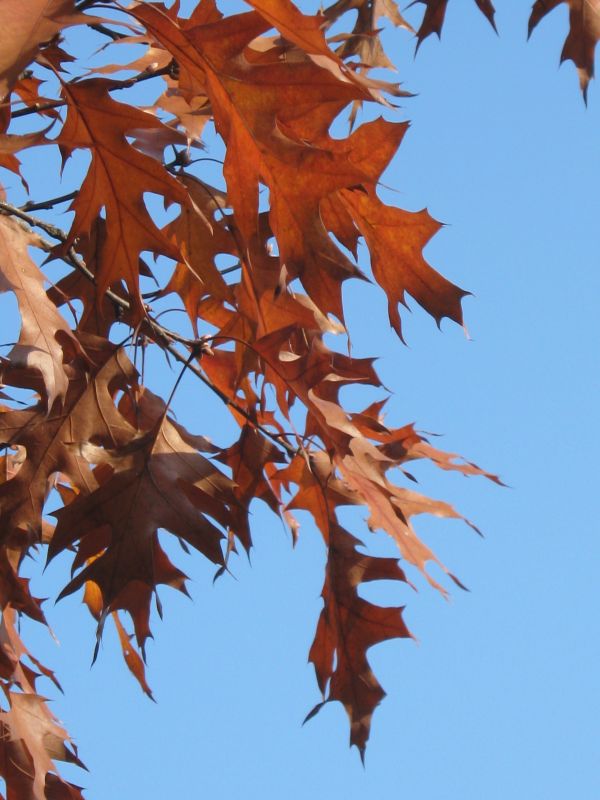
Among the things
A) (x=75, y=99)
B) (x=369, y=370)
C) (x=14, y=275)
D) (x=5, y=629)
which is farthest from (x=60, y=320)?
(x=5, y=629)

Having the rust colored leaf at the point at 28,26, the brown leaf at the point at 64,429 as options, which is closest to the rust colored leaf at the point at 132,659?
the brown leaf at the point at 64,429

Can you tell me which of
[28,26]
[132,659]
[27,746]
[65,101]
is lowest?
[27,746]

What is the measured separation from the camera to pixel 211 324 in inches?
59.1

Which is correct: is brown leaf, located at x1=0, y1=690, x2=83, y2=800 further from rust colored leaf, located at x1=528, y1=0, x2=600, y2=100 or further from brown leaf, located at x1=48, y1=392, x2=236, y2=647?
rust colored leaf, located at x1=528, y1=0, x2=600, y2=100

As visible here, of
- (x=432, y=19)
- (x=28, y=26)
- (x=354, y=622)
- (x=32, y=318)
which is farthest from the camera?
(x=432, y=19)

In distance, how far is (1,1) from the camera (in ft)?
3.00

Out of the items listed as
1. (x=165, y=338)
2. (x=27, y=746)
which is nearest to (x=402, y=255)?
(x=165, y=338)

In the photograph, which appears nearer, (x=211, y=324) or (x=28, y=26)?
(x=28, y=26)

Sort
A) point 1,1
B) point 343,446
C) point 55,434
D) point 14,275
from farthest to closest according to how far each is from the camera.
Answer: point 55,434
point 343,446
point 14,275
point 1,1

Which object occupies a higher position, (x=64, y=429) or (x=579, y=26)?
(x=579, y=26)

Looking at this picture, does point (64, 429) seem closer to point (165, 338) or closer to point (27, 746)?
point (165, 338)

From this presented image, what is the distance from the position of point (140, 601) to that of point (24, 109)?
58 cm

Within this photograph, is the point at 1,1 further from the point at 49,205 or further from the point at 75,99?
the point at 49,205

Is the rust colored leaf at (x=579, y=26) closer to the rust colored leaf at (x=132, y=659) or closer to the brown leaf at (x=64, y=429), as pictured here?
the brown leaf at (x=64, y=429)
